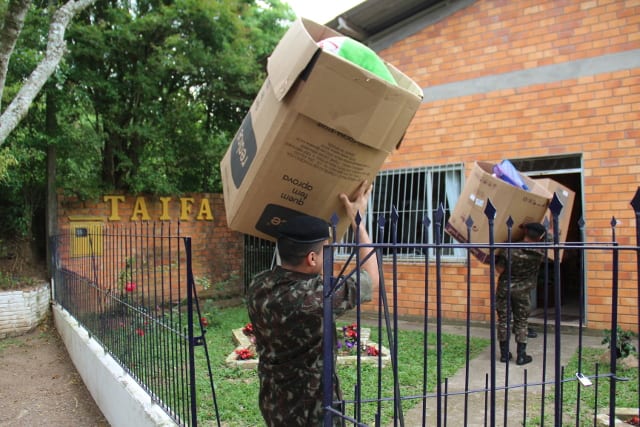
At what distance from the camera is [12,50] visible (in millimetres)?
6309

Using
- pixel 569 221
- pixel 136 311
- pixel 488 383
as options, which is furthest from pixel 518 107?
pixel 136 311

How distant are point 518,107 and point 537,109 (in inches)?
10.1

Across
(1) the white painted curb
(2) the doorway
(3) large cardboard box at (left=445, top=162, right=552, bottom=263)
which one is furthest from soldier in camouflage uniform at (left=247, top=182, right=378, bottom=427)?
(2) the doorway

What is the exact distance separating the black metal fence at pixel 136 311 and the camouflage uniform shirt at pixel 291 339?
74 centimetres

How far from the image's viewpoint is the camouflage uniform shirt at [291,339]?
1.98 metres

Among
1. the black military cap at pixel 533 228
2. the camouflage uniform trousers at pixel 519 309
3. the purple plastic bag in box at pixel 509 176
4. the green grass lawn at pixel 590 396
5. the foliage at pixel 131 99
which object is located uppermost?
the foliage at pixel 131 99

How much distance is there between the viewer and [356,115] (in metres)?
1.78

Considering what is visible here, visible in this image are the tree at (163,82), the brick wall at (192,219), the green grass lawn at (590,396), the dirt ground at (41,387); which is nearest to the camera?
the green grass lawn at (590,396)

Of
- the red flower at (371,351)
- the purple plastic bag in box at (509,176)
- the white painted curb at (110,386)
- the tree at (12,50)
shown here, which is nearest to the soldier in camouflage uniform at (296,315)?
the white painted curb at (110,386)

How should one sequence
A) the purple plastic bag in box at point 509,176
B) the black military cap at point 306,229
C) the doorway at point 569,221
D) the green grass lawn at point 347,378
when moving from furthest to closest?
the doorway at point 569,221
the purple plastic bag in box at point 509,176
the green grass lawn at point 347,378
the black military cap at point 306,229

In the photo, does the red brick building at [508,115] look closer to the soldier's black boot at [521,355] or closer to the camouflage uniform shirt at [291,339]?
the soldier's black boot at [521,355]

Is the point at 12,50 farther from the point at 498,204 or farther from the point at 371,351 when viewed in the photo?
the point at 498,204

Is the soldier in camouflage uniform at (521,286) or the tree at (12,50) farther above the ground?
the tree at (12,50)

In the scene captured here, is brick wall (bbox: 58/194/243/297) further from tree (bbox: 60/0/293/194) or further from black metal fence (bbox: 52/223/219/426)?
black metal fence (bbox: 52/223/219/426)
